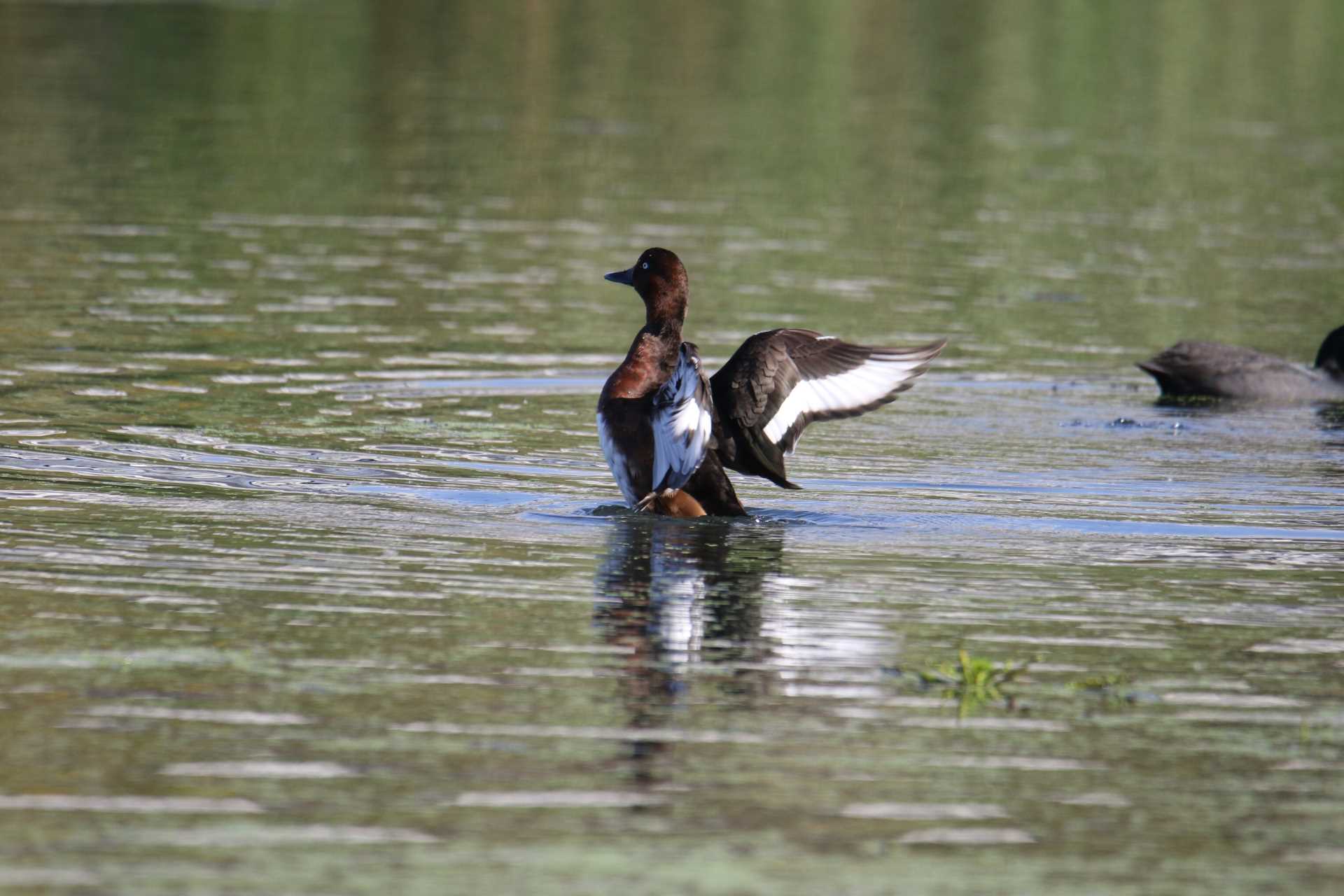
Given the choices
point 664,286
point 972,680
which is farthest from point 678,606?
point 664,286

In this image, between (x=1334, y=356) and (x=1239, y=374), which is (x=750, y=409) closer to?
(x=1239, y=374)

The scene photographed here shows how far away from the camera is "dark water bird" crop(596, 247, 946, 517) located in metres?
8.48

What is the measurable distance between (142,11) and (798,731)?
1383 inches

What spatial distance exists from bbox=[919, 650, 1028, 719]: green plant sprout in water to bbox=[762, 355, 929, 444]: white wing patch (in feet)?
8.07

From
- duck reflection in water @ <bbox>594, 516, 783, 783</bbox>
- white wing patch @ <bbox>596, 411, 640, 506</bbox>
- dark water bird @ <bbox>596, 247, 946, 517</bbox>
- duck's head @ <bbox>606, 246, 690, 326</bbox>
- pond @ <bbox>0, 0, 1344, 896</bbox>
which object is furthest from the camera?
duck's head @ <bbox>606, 246, 690, 326</bbox>

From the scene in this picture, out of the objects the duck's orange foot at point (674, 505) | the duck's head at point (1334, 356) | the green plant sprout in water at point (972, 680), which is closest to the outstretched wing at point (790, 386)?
the duck's orange foot at point (674, 505)

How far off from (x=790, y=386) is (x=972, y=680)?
2.71 meters

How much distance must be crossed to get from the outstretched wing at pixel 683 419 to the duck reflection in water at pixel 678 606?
Result: 31cm

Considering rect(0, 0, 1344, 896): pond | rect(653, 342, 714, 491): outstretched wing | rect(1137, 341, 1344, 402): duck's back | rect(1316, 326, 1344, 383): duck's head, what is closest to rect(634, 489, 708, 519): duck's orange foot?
rect(0, 0, 1344, 896): pond

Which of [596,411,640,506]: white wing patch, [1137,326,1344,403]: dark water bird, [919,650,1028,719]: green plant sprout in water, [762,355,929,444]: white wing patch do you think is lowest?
[919,650,1028,719]: green plant sprout in water

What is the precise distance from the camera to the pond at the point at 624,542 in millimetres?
4848

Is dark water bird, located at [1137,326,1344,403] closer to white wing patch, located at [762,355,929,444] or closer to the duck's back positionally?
the duck's back

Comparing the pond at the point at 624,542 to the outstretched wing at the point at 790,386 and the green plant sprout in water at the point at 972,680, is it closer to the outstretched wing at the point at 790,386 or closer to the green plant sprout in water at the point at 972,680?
the green plant sprout in water at the point at 972,680

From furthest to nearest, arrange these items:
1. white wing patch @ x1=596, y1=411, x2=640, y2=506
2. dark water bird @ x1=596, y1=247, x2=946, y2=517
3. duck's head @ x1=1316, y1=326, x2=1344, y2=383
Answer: duck's head @ x1=1316, y1=326, x2=1344, y2=383 < white wing patch @ x1=596, y1=411, x2=640, y2=506 < dark water bird @ x1=596, y1=247, x2=946, y2=517
